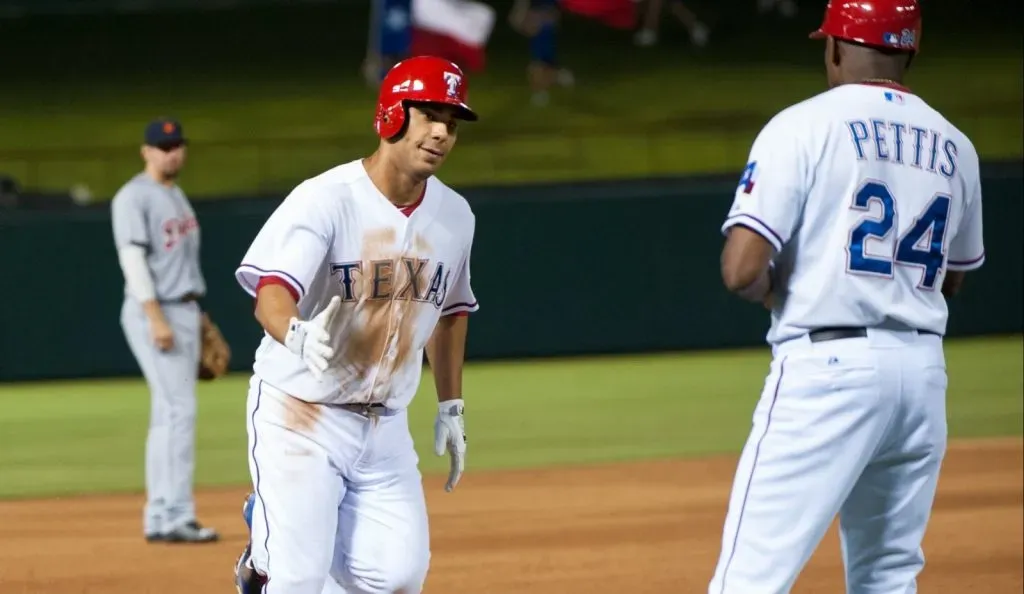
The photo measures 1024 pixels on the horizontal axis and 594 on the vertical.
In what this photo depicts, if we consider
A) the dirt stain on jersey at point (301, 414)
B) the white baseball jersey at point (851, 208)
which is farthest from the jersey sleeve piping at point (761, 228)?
the dirt stain on jersey at point (301, 414)

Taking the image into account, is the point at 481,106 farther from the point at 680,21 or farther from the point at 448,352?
the point at 448,352

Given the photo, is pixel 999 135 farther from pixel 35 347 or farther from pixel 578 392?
pixel 35 347

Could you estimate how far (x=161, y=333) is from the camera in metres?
7.53

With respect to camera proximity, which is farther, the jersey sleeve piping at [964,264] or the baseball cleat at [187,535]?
the baseball cleat at [187,535]

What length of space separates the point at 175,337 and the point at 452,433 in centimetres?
320

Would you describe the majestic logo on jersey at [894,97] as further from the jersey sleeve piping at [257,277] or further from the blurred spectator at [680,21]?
the blurred spectator at [680,21]

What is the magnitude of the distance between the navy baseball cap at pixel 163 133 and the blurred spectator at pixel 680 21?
16.6 meters

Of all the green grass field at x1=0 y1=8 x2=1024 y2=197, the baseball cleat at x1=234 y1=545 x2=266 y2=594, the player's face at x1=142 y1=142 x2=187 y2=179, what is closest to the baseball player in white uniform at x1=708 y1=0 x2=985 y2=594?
the baseball cleat at x1=234 y1=545 x2=266 y2=594

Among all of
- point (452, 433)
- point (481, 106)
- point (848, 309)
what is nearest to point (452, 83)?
point (452, 433)

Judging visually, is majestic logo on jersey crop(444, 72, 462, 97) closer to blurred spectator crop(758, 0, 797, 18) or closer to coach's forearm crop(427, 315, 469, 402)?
coach's forearm crop(427, 315, 469, 402)

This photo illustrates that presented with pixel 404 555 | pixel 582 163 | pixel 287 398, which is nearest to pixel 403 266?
pixel 287 398

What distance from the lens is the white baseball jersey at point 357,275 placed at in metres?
4.29

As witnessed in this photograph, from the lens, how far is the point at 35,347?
539 inches

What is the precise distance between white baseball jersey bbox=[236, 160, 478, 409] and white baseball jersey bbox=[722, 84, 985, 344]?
1.01 m
